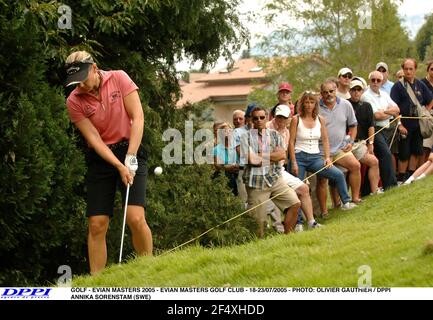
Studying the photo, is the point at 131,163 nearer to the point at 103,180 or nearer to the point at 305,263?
the point at 103,180

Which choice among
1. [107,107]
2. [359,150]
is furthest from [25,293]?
[359,150]

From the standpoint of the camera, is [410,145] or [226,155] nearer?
[226,155]

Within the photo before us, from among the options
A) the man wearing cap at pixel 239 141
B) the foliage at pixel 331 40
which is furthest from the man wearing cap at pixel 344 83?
the foliage at pixel 331 40

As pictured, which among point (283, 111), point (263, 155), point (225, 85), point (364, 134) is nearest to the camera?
point (263, 155)

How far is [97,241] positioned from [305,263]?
2.21 m

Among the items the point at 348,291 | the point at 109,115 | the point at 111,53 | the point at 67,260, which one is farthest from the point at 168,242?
the point at 348,291

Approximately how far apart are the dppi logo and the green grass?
1008 mm

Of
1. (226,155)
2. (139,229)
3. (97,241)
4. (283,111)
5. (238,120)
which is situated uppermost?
(283,111)

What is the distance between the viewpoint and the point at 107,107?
781 centimetres

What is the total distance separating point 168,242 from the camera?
37.1ft

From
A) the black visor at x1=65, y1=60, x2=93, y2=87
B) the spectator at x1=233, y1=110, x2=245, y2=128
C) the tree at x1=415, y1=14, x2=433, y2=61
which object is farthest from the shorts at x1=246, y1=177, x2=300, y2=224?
the tree at x1=415, y1=14, x2=433, y2=61

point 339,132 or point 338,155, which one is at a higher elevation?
point 339,132

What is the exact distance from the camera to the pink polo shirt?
25.6 feet

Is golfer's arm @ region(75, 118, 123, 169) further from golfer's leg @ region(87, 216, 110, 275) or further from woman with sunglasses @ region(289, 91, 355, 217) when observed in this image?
woman with sunglasses @ region(289, 91, 355, 217)
